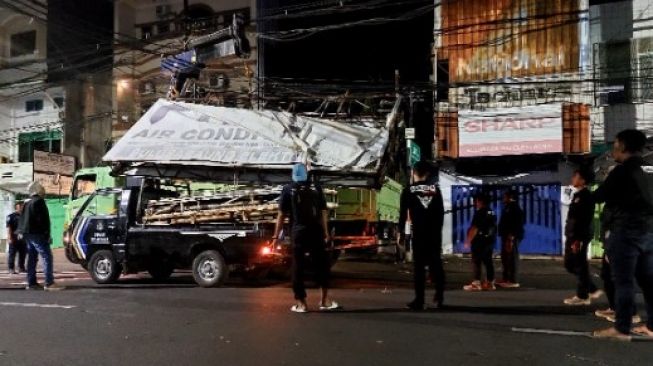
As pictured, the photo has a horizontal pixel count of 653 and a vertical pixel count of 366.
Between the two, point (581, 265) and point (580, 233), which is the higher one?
point (580, 233)

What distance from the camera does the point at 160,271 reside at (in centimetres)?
1166

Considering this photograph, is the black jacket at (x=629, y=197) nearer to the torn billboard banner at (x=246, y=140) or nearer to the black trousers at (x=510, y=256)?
the black trousers at (x=510, y=256)

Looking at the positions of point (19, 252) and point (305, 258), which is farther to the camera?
point (19, 252)

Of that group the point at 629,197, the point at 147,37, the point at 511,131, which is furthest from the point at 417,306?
the point at 147,37

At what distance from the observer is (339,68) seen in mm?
26031

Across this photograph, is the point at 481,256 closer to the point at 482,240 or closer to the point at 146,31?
the point at 482,240

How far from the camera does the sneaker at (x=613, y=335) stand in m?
5.33

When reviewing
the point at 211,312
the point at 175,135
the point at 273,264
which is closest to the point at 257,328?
the point at 211,312

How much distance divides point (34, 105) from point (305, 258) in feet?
82.9

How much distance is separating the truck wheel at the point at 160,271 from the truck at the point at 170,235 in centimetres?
2

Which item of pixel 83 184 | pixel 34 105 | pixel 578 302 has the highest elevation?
pixel 34 105

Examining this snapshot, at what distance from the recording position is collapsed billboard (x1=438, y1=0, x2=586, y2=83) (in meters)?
17.3

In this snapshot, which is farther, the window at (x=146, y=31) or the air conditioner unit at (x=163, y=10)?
the window at (x=146, y=31)

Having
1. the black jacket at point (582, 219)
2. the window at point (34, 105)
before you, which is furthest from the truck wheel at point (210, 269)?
the window at point (34, 105)
